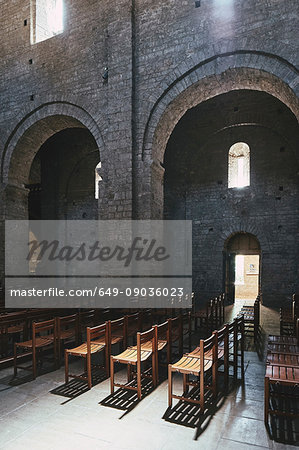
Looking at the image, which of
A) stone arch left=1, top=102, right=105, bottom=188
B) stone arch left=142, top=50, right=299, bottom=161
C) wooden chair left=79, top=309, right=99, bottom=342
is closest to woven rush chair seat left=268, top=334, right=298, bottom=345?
wooden chair left=79, top=309, right=99, bottom=342

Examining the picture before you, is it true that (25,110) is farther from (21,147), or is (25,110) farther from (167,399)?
(167,399)

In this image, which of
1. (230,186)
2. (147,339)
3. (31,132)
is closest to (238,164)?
(230,186)

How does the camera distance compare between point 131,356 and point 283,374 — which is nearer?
point 283,374

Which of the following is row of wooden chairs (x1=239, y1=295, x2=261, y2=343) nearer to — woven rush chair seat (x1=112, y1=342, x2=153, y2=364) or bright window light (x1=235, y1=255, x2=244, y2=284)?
woven rush chair seat (x1=112, y1=342, x2=153, y2=364)

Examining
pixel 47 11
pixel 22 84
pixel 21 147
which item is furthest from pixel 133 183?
pixel 47 11

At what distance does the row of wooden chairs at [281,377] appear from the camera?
322 cm

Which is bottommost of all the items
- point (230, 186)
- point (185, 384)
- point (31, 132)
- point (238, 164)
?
point (185, 384)

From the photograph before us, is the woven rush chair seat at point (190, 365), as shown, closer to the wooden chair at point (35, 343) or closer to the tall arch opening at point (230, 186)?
the wooden chair at point (35, 343)

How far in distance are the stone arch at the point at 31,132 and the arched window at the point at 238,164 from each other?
6.00 metres

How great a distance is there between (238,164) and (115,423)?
11155mm

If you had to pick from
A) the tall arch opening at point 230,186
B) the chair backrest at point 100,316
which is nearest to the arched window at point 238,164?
the tall arch opening at point 230,186

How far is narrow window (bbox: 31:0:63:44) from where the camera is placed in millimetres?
10352

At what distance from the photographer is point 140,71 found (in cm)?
840

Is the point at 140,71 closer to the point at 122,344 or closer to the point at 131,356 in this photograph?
the point at 122,344
